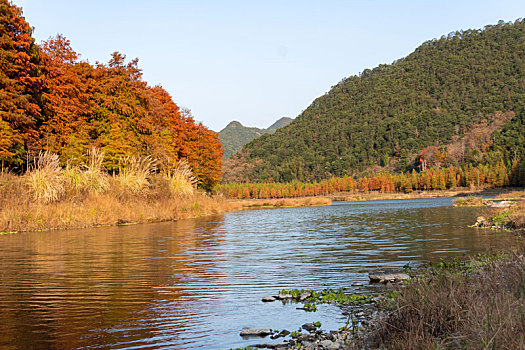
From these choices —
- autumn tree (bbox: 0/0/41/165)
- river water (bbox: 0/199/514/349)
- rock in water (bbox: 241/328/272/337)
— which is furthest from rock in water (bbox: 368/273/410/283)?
autumn tree (bbox: 0/0/41/165)

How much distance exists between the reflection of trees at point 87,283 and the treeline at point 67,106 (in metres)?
13.8

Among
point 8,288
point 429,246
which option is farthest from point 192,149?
point 8,288

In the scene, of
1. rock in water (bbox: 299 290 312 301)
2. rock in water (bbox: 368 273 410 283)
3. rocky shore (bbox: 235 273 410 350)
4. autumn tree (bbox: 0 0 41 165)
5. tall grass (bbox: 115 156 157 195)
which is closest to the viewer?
rocky shore (bbox: 235 273 410 350)

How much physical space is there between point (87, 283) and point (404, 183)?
5797 inches

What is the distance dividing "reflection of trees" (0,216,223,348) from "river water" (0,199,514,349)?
0.08 feet

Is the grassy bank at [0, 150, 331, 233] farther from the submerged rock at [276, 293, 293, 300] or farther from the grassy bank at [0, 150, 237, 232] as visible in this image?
the submerged rock at [276, 293, 293, 300]

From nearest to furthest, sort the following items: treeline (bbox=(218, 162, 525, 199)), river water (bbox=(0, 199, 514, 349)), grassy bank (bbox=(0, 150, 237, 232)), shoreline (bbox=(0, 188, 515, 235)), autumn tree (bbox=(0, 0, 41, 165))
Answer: river water (bbox=(0, 199, 514, 349)), shoreline (bbox=(0, 188, 515, 235)), grassy bank (bbox=(0, 150, 237, 232)), autumn tree (bbox=(0, 0, 41, 165)), treeline (bbox=(218, 162, 525, 199))

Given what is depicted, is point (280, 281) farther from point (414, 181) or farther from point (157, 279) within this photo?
point (414, 181)

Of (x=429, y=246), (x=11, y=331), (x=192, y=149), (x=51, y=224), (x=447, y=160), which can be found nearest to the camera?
(x=11, y=331)

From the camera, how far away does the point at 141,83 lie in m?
49.4

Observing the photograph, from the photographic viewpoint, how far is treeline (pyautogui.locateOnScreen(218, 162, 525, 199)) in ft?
399

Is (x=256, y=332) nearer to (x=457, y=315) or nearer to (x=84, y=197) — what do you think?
(x=457, y=315)

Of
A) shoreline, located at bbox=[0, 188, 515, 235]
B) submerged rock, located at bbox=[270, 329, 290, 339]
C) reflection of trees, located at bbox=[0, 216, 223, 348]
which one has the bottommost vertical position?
submerged rock, located at bbox=[270, 329, 290, 339]

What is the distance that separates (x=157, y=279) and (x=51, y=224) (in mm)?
20094
